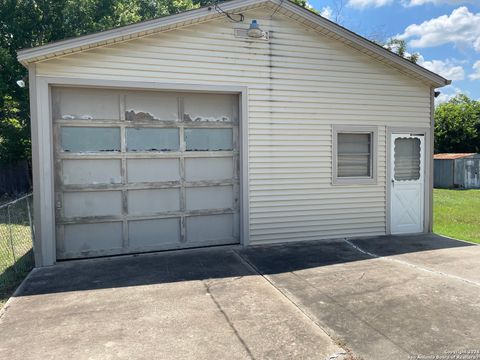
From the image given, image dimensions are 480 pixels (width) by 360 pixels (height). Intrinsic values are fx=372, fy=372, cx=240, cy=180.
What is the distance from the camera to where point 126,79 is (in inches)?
227

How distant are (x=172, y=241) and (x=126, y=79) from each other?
2732 millimetres

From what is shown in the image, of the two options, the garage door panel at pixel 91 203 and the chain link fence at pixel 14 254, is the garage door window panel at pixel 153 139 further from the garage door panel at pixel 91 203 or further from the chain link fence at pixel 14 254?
the chain link fence at pixel 14 254

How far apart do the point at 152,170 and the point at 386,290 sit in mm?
3931

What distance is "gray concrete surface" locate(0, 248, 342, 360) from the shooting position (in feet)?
10.2

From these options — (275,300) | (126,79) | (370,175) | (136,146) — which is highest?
(126,79)

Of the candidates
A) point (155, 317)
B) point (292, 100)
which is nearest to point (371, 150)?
point (292, 100)

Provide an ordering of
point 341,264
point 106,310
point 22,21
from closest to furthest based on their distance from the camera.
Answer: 1. point 106,310
2. point 341,264
3. point 22,21

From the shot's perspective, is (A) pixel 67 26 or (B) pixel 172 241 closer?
(B) pixel 172 241

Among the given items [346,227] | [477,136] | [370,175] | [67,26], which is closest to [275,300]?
[346,227]

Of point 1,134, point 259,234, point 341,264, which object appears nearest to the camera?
point 341,264

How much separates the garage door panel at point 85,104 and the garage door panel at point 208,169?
142 cm

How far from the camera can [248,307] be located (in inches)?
156

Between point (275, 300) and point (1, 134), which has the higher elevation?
point (1, 134)

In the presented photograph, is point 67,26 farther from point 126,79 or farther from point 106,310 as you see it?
point 106,310
